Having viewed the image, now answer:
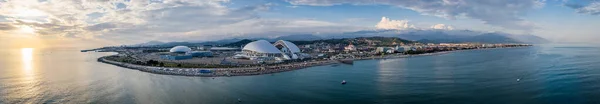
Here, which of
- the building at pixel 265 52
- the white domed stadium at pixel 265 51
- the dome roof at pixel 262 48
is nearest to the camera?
the building at pixel 265 52

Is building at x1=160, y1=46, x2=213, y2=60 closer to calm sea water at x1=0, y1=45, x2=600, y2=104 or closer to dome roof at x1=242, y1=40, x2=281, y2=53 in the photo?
dome roof at x1=242, y1=40, x2=281, y2=53

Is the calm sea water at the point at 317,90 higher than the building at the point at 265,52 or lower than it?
lower

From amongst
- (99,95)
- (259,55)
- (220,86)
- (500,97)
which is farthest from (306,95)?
(259,55)

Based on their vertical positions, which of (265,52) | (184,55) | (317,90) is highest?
(265,52)

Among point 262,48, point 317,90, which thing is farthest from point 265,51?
point 317,90

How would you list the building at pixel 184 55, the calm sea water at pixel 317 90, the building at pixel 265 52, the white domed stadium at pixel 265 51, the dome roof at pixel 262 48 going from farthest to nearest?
the dome roof at pixel 262 48 → the white domed stadium at pixel 265 51 → the building at pixel 265 52 → the building at pixel 184 55 → the calm sea water at pixel 317 90

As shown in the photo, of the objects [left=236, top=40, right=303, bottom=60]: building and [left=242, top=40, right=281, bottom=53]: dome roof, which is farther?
[left=242, top=40, right=281, bottom=53]: dome roof

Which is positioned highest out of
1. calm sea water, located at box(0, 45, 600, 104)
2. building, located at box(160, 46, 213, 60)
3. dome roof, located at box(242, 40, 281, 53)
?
dome roof, located at box(242, 40, 281, 53)

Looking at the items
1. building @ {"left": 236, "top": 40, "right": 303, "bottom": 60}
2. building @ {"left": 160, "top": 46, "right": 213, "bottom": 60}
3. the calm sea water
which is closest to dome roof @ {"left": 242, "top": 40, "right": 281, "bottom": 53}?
building @ {"left": 236, "top": 40, "right": 303, "bottom": 60}

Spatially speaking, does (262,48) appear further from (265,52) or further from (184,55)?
(184,55)

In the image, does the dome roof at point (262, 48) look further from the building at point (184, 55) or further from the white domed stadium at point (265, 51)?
the building at point (184, 55)

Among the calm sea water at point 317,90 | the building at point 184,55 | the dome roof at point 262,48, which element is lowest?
the calm sea water at point 317,90

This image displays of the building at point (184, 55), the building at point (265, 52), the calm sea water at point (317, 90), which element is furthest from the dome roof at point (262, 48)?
the calm sea water at point (317, 90)
